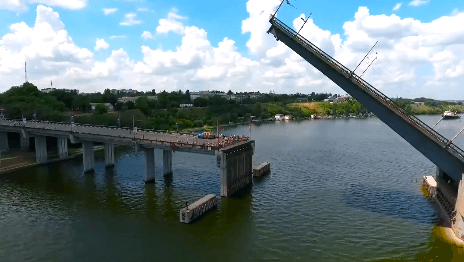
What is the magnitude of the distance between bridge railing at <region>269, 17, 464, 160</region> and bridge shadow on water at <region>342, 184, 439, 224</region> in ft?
28.4

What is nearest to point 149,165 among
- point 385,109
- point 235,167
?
point 235,167

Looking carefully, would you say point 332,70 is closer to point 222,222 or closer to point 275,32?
point 275,32

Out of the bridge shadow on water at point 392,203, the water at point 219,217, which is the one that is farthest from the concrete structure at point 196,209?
the bridge shadow on water at point 392,203

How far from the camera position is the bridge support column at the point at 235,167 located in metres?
45.5

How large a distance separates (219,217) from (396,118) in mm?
23484

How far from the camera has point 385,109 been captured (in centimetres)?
3741

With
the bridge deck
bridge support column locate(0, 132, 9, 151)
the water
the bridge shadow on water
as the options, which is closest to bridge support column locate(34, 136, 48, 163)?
the bridge deck

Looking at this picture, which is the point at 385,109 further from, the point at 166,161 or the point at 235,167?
the point at 166,161

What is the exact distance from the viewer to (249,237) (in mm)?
34781

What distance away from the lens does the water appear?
31625 millimetres

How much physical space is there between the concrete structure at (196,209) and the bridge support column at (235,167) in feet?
12.9

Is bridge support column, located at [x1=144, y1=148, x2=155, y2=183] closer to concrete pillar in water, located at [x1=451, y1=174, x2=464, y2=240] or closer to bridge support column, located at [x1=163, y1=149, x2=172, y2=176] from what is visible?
bridge support column, located at [x1=163, y1=149, x2=172, y2=176]

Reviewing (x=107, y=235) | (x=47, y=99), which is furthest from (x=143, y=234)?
(x=47, y=99)

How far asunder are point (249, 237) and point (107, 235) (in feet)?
49.6
